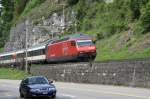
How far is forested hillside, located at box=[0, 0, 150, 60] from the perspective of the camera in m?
58.2

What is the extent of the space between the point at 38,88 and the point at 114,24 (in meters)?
41.5

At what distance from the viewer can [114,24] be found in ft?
228

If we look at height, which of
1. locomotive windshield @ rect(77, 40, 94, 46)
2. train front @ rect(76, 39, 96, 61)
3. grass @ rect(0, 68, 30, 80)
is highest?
locomotive windshield @ rect(77, 40, 94, 46)

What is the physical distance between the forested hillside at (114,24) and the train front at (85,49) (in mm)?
2336

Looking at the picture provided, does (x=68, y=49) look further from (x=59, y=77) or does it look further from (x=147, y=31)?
(x=147, y=31)

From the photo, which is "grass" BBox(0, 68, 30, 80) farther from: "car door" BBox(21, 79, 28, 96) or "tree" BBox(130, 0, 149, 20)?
"car door" BBox(21, 79, 28, 96)

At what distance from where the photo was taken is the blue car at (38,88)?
28.7 m

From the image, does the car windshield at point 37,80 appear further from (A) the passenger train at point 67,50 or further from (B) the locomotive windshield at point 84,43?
(B) the locomotive windshield at point 84,43

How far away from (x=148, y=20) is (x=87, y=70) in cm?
1353

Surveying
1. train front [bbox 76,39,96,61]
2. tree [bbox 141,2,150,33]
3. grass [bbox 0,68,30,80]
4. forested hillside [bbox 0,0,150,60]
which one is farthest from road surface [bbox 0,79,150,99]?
grass [bbox 0,68,30,80]

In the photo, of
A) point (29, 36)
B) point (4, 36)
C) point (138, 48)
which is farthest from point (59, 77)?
point (4, 36)

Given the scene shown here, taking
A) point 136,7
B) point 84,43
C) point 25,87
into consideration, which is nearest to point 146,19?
point 136,7

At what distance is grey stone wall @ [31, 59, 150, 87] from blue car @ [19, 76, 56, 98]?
10.2 m

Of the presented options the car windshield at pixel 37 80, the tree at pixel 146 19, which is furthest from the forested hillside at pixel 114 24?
the car windshield at pixel 37 80
